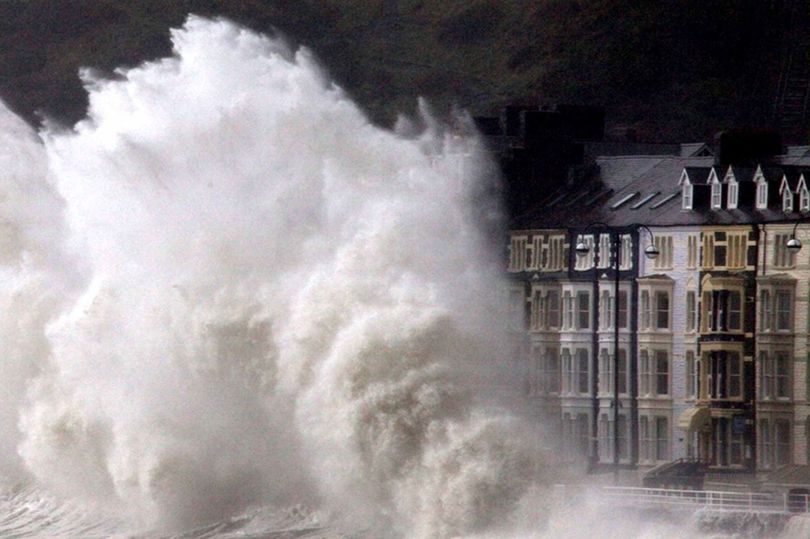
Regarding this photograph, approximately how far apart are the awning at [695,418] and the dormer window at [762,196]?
471cm

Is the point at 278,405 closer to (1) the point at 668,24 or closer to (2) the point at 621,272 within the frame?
(2) the point at 621,272

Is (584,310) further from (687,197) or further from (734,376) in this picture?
(734,376)

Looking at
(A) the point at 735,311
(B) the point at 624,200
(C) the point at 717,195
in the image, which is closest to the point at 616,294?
(A) the point at 735,311

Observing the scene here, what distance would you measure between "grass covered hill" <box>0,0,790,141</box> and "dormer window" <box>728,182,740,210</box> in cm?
6302

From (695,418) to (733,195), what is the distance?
17.0 ft

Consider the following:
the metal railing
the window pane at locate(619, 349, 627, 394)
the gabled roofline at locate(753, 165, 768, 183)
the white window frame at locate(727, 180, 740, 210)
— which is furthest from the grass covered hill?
the metal railing

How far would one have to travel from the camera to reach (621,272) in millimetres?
65500

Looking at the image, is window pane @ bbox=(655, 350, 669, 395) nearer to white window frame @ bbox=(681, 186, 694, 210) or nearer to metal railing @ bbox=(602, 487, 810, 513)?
white window frame @ bbox=(681, 186, 694, 210)

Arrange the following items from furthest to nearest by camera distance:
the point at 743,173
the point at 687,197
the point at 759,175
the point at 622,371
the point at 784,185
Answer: the point at 622,371 < the point at 687,197 < the point at 743,173 < the point at 759,175 < the point at 784,185

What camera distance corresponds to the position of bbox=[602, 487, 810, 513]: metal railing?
43531 millimetres

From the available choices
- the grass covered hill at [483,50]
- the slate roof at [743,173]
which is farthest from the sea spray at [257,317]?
the grass covered hill at [483,50]

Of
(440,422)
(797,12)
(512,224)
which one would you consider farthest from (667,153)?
(797,12)

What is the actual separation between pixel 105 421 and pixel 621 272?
16048 millimetres

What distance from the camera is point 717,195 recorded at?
210ft
